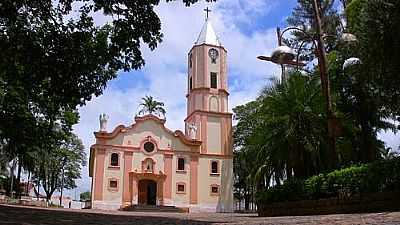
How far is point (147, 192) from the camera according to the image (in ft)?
→ 136

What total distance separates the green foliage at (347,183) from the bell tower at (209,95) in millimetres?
24082

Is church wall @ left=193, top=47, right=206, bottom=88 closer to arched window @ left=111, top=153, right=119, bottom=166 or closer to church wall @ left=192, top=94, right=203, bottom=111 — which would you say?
church wall @ left=192, top=94, right=203, bottom=111

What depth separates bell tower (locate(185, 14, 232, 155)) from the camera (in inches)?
1716

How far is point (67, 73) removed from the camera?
456 inches

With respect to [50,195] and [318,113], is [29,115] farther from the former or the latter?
[50,195]

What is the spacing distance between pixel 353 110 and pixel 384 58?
928 centimetres

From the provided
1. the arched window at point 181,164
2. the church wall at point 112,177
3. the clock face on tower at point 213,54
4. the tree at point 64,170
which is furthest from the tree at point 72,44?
the tree at point 64,170

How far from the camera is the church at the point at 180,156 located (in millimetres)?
40125

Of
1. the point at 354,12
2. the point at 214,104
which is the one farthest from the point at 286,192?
the point at 214,104

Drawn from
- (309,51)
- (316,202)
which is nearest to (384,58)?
(316,202)

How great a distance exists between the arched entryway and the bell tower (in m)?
5.28

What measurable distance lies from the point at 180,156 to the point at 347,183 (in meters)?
27.9

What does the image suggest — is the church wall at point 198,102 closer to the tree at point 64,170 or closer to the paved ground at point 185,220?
the tree at point 64,170

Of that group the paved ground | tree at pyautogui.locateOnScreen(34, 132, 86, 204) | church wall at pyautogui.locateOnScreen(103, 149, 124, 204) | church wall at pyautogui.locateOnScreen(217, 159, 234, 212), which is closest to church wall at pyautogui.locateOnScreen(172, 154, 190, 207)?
church wall at pyautogui.locateOnScreen(217, 159, 234, 212)
